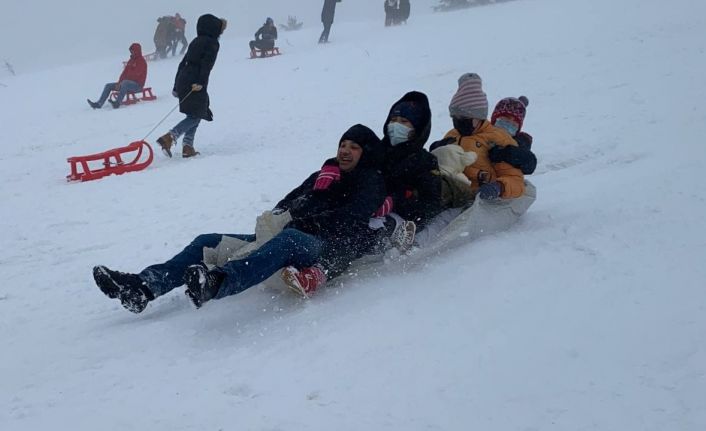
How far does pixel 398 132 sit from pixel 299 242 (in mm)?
1037

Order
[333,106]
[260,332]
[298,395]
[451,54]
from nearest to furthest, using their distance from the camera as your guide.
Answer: [298,395] → [260,332] → [333,106] → [451,54]

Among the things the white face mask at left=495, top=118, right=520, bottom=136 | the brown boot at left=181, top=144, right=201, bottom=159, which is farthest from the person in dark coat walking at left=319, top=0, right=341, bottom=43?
the white face mask at left=495, top=118, right=520, bottom=136

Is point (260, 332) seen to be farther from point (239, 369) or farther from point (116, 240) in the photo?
point (116, 240)

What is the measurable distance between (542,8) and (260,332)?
1607 centimetres

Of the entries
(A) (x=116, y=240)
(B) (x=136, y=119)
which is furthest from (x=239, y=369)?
(B) (x=136, y=119)

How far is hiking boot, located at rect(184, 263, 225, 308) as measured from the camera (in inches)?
101

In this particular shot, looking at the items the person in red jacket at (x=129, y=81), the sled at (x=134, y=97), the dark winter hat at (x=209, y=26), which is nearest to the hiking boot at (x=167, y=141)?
the dark winter hat at (x=209, y=26)

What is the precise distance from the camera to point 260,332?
9.04 ft

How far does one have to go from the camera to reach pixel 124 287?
110 inches

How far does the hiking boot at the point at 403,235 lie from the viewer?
3.32m

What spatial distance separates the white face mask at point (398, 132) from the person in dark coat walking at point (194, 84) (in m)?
3.95

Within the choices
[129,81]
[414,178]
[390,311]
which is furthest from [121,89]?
[390,311]

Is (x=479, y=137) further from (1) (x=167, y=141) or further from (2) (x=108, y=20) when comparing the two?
(2) (x=108, y=20)

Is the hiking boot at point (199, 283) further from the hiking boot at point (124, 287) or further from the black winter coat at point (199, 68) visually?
the black winter coat at point (199, 68)
